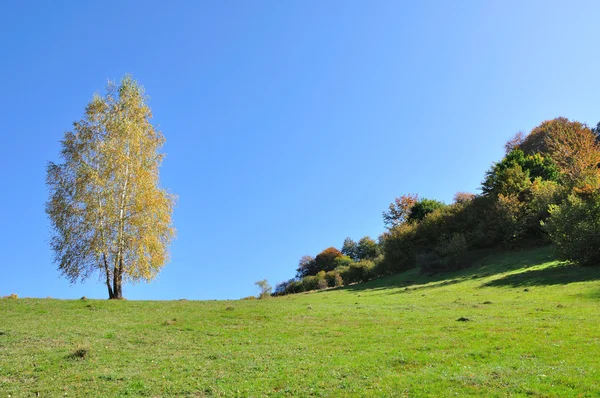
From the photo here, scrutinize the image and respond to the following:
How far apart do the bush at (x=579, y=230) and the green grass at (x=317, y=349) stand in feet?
17.9

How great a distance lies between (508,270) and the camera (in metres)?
37.2

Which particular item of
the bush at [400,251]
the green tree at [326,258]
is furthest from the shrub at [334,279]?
the green tree at [326,258]

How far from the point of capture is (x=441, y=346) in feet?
Result: 46.3

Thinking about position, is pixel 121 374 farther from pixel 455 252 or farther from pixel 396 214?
pixel 396 214

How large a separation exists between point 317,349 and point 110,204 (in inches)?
998

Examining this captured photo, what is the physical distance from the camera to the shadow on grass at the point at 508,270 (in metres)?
29.4

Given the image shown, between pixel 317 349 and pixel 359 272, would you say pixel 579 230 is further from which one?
pixel 359 272

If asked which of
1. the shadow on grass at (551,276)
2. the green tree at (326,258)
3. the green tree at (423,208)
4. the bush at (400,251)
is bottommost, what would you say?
the shadow on grass at (551,276)

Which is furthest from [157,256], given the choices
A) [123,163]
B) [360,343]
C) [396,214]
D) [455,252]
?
[396,214]

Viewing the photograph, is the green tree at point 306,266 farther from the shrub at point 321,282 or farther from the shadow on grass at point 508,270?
the shadow on grass at point 508,270

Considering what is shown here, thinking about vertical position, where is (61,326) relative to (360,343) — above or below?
above

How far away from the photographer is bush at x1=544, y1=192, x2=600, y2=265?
102 ft

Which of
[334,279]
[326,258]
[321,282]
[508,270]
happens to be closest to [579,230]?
[508,270]

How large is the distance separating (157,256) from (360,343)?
23987 millimetres
